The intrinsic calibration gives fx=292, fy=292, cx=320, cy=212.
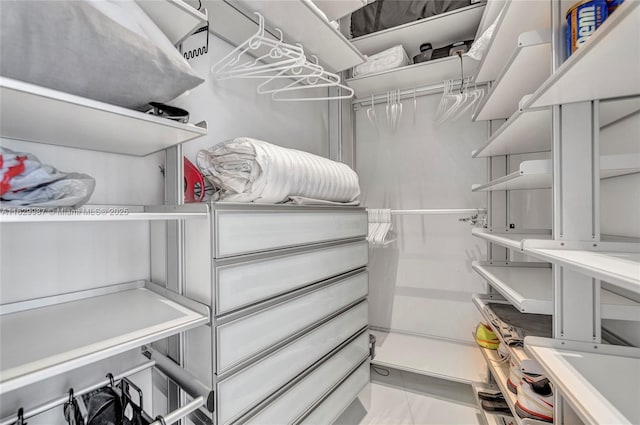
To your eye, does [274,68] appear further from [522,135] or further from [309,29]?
[522,135]

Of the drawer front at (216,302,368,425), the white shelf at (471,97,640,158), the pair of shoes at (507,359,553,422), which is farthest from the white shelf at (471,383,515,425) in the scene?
the white shelf at (471,97,640,158)

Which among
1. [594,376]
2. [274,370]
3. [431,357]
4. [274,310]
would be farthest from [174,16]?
[431,357]

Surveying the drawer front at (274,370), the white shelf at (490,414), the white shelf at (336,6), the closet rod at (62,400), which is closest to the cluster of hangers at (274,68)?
the white shelf at (336,6)

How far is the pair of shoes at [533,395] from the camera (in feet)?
3.23

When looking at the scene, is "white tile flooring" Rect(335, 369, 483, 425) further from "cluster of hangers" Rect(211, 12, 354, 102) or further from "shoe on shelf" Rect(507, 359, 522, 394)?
"cluster of hangers" Rect(211, 12, 354, 102)

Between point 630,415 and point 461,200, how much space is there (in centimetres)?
164

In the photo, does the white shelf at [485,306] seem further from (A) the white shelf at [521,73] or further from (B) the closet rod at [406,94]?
(B) the closet rod at [406,94]

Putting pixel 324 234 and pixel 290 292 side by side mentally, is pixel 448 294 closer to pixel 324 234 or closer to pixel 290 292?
pixel 324 234

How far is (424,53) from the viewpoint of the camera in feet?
6.29

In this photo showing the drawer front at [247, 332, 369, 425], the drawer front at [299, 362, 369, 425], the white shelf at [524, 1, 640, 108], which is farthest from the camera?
the drawer front at [299, 362, 369, 425]

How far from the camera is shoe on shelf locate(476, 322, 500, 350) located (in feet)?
5.52

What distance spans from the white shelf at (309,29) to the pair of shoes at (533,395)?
5.17 ft

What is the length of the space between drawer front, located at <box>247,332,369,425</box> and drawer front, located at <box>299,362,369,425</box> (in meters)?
0.04

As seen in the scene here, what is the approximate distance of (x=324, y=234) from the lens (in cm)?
134
